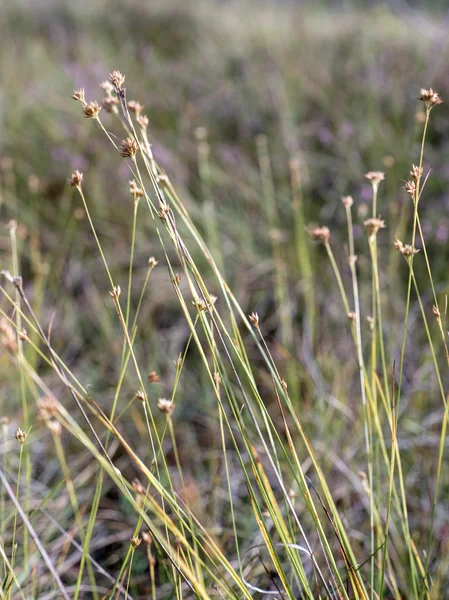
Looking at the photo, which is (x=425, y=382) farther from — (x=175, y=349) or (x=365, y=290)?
(x=175, y=349)

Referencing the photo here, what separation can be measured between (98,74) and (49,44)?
1569mm

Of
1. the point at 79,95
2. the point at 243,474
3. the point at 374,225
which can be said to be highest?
the point at 79,95

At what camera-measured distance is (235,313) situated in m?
2.21

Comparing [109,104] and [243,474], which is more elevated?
[109,104]

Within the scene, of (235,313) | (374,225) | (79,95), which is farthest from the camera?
(235,313)

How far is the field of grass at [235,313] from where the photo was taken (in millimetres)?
887

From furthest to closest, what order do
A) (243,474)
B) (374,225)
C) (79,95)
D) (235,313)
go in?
(235,313) → (243,474) → (374,225) → (79,95)

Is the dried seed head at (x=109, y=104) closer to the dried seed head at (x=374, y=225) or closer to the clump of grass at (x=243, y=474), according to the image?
the clump of grass at (x=243, y=474)

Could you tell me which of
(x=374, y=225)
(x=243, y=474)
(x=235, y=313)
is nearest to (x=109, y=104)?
(x=374, y=225)

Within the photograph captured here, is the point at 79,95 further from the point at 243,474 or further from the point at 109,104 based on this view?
the point at 243,474

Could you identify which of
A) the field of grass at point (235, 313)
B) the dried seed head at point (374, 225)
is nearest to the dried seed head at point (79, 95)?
the field of grass at point (235, 313)

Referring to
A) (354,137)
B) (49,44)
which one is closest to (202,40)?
(49,44)

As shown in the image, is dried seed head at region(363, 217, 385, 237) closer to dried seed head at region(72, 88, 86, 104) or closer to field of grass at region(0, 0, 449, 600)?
field of grass at region(0, 0, 449, 600)

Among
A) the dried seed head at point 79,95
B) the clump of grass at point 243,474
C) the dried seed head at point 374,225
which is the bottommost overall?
the clump of grass at point 243,474
